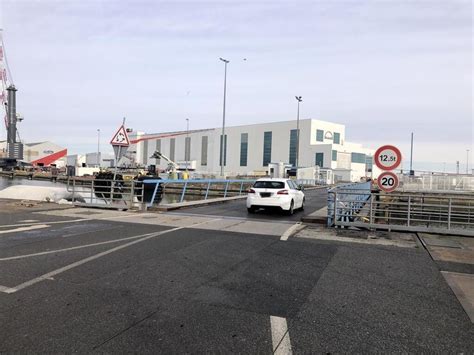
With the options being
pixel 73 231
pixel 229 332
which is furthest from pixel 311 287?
pixel 73 231

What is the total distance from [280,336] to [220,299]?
1.32 m

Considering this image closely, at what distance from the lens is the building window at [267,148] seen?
10369cm

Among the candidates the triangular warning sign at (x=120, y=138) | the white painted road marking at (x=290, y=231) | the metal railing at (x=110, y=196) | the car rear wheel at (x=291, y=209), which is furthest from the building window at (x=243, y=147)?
the white painted road marking at (x=290, y=231)

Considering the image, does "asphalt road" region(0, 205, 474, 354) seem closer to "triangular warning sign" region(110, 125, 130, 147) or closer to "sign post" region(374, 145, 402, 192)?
"sign post" region(374, 145, 402, 192)

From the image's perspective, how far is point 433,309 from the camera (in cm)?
505

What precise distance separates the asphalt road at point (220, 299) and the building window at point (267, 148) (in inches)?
3748

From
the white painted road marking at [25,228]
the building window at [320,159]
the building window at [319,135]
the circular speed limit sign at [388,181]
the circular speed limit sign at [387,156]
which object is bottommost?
the white painted road marking at [25,228]

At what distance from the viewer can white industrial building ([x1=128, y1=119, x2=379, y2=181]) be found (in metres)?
92.8

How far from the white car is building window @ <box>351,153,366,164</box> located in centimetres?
8971

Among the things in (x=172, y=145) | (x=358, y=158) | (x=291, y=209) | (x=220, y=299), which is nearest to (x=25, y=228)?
(x=220, y=299)

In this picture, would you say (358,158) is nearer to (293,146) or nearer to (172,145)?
(293,146)

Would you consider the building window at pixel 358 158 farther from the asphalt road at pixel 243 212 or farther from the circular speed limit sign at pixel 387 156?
the circular speed limit sign at pixel 387 156

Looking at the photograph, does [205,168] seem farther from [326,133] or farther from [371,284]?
[371,284]

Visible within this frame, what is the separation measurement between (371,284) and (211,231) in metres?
Answer: 5.72
